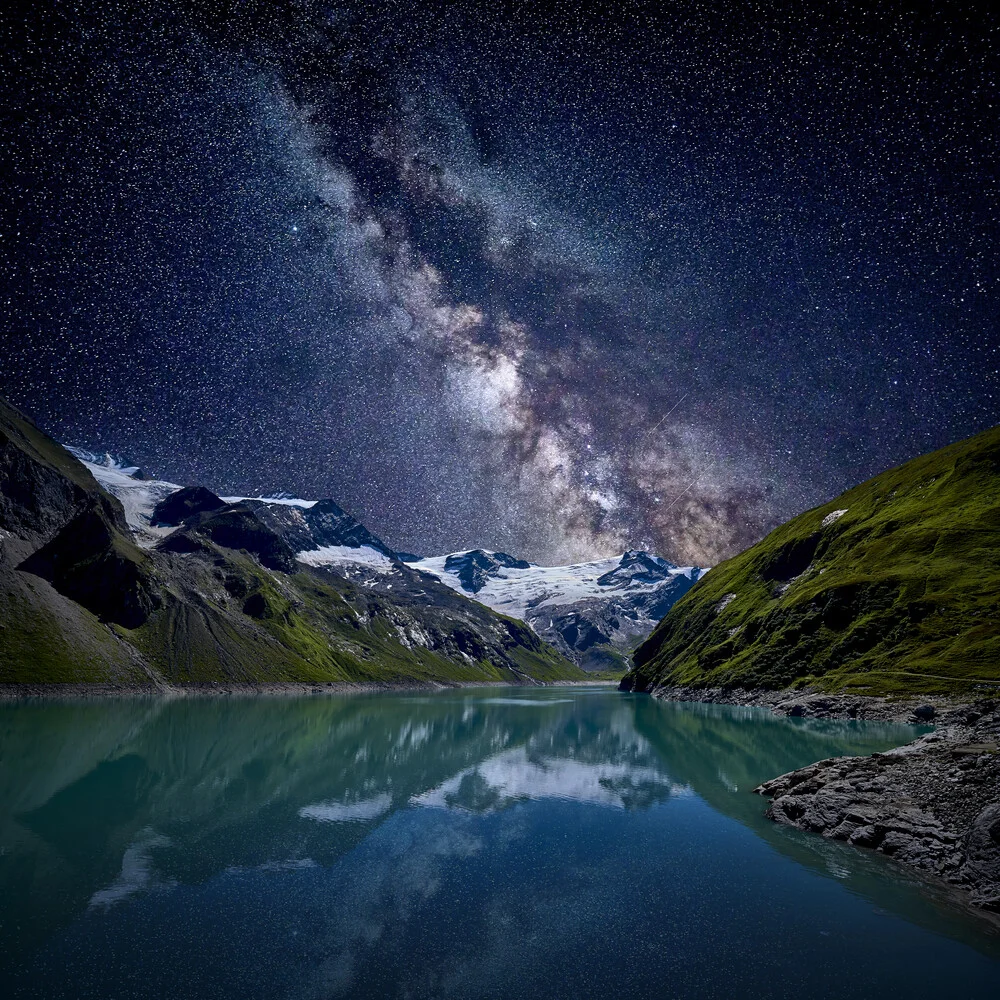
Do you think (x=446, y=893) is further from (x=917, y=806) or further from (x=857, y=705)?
(x=857, y=705)

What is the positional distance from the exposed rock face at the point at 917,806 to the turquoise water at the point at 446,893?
151 centimetres

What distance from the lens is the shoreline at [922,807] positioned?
22406 mm

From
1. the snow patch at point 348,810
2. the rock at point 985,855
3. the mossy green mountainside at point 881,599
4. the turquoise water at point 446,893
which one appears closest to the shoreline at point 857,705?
the mossy green mountainside at point 881,599

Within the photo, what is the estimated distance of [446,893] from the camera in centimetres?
2330

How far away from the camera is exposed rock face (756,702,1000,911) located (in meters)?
22.7

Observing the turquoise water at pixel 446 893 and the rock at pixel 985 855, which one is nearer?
the turquoise water at pixel 446 893

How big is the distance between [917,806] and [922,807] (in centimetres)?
39

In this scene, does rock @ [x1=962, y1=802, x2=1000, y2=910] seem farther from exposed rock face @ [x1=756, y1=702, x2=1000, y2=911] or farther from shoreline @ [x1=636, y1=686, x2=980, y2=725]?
shoreline @ [x1=636, y1=686, x2=980, y2=725]

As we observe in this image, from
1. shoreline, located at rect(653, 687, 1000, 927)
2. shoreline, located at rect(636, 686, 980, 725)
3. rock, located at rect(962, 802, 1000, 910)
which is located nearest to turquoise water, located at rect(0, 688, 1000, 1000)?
shoreline, located at rect(653, 687, 1000, 927)

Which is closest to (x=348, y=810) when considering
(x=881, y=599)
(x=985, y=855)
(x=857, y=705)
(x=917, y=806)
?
(x=917, y=806)

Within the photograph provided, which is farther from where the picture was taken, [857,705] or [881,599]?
[881,599]

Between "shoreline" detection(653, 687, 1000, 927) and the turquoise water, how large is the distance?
135 centimetres

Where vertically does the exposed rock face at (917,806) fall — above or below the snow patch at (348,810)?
above

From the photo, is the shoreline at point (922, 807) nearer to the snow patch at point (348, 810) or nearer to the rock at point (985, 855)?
the rock at point (985, 855)
